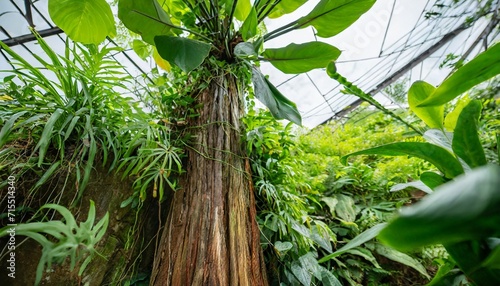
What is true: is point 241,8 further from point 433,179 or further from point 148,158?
point 433,179

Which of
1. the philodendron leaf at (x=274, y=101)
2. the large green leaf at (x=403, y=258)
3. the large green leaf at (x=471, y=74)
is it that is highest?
the philodendron leaf at (x=274, y=101)

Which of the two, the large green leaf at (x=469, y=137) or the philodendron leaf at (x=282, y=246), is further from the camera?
the philodendron leaf at (x=282, y=246)

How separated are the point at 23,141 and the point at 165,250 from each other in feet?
2.16

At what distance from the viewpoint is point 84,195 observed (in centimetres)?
76

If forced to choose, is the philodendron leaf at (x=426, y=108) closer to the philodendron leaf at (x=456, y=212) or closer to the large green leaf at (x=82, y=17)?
the philodendron leaf at (x=456, y=212)

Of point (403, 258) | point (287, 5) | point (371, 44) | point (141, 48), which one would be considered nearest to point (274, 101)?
point (287, 5)

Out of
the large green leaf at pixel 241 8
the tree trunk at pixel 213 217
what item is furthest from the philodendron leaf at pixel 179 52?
the large green leaf at pixel 241 8

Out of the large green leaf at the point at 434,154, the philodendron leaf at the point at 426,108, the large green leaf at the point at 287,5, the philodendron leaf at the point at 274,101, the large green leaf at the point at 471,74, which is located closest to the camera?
the large green leaf at the point at 471,74

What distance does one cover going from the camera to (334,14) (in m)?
1.00

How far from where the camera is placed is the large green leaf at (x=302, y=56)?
96cm


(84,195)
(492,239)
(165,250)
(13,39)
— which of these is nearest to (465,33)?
(492,239)

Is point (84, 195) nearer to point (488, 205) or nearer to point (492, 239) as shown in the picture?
point (488, 205)

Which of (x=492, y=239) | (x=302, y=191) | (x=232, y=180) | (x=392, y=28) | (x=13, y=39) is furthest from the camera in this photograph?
(x=392, y=28)

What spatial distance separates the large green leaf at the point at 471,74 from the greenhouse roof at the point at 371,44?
2032 mm
